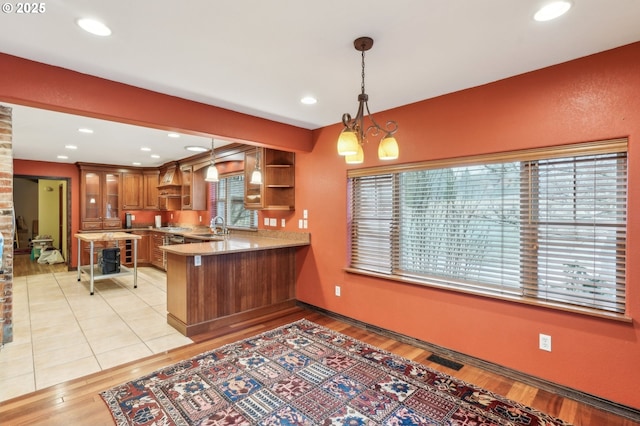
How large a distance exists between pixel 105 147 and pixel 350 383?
5.58 metres

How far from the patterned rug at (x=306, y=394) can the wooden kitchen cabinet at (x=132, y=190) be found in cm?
625

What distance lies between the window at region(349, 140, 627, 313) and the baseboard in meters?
0.62

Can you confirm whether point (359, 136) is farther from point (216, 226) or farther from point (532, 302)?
point (216, 226)

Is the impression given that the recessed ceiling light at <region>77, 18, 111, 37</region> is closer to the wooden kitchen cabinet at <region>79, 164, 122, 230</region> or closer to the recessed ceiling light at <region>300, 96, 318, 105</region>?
the recessed ceiling light at <region>300, 96, 318, 105</region>

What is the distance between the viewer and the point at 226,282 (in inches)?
151

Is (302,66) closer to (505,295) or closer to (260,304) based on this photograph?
(505,295)

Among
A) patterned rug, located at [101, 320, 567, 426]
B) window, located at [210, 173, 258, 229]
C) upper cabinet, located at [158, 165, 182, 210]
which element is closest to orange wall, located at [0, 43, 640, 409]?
patterned rug, located at [101, 320, 567, 426]

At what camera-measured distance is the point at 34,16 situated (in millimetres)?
1800

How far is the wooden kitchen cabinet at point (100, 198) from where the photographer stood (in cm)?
725

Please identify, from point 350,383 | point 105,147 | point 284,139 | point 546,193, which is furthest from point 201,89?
point 105,147

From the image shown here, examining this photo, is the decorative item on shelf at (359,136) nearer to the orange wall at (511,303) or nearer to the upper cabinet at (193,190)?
the orange wall at (511,303)

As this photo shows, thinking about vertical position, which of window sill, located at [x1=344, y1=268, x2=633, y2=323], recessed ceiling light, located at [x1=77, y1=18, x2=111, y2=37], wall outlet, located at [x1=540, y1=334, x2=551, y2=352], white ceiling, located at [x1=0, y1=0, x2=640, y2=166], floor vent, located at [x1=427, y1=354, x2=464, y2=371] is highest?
white ceiling, located at [x1=0, y1=0, x2=640, y2=166]

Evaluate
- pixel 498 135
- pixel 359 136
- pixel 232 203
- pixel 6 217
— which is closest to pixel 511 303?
pixel 498 135

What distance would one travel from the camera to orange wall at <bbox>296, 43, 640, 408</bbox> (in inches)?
84.0
